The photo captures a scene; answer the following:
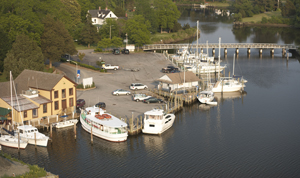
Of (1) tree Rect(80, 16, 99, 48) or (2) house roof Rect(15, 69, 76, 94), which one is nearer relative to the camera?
(2) house roof Rect(15, 69, 76, 94)

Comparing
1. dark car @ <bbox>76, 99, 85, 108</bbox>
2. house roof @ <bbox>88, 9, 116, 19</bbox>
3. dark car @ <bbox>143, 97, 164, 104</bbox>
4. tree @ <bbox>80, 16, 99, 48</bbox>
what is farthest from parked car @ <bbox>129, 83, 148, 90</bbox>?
house roof @ <bbox>88, 9, 116, 19</bbox>

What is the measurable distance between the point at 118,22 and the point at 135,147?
333 feet

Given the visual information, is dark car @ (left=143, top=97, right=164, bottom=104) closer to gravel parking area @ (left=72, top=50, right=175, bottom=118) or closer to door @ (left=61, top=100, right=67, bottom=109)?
gravel parking area @ (left=72, top=50, right=175, bottom=118)

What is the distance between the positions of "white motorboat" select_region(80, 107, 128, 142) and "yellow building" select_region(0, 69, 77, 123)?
528 centimetres

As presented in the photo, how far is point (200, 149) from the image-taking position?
6031 cm

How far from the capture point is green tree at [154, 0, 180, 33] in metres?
175

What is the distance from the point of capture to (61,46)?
341 feet

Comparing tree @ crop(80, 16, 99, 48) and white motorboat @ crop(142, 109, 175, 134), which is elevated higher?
tree @ crop(80, 16, 99, 48)

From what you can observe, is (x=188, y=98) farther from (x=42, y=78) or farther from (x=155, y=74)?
(x=42, y=78)

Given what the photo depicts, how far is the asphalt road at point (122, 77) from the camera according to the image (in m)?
74.9

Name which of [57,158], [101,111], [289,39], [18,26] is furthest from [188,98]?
[289,39]

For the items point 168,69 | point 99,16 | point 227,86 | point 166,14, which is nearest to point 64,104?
point 227,86

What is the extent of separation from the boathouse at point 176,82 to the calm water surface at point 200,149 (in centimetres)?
675

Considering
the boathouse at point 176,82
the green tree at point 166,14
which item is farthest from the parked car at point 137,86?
the green tree at point 166,14
